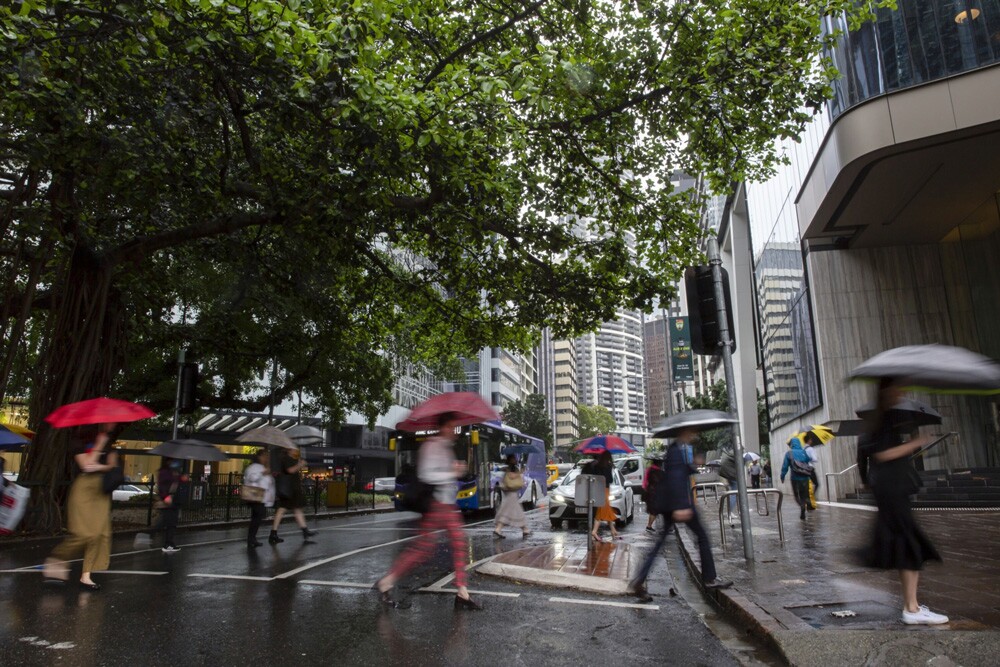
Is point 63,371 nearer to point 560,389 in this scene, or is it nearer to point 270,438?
point 270,438

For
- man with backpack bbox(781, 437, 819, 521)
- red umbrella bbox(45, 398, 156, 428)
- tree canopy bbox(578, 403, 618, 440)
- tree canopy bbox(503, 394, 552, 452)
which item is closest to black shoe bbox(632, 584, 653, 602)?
red umbrella bbox(45, 398, 156, 428)

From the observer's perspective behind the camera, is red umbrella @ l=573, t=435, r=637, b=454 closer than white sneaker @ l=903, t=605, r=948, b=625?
No

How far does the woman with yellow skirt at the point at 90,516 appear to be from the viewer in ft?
21.6

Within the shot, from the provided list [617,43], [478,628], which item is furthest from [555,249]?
[478,628]

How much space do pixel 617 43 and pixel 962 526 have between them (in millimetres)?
10417

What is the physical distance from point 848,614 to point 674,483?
1.67m

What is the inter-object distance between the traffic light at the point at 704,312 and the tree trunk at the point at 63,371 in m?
10.7

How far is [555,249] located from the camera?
1233cm

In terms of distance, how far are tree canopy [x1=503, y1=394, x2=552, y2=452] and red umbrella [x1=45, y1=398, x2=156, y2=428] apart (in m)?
65.5

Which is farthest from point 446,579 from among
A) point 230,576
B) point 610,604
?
point 230,576

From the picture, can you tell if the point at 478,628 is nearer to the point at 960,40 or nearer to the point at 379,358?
the point at 379,358

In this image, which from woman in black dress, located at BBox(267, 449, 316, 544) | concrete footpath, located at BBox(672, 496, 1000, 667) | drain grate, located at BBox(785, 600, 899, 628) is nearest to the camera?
concrete footpath, located at BBox(672, 496, 1000, 667)

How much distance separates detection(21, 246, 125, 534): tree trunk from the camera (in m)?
12.1

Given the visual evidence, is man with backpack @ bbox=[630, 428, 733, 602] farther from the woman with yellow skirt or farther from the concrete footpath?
the woman with yellow skirt
